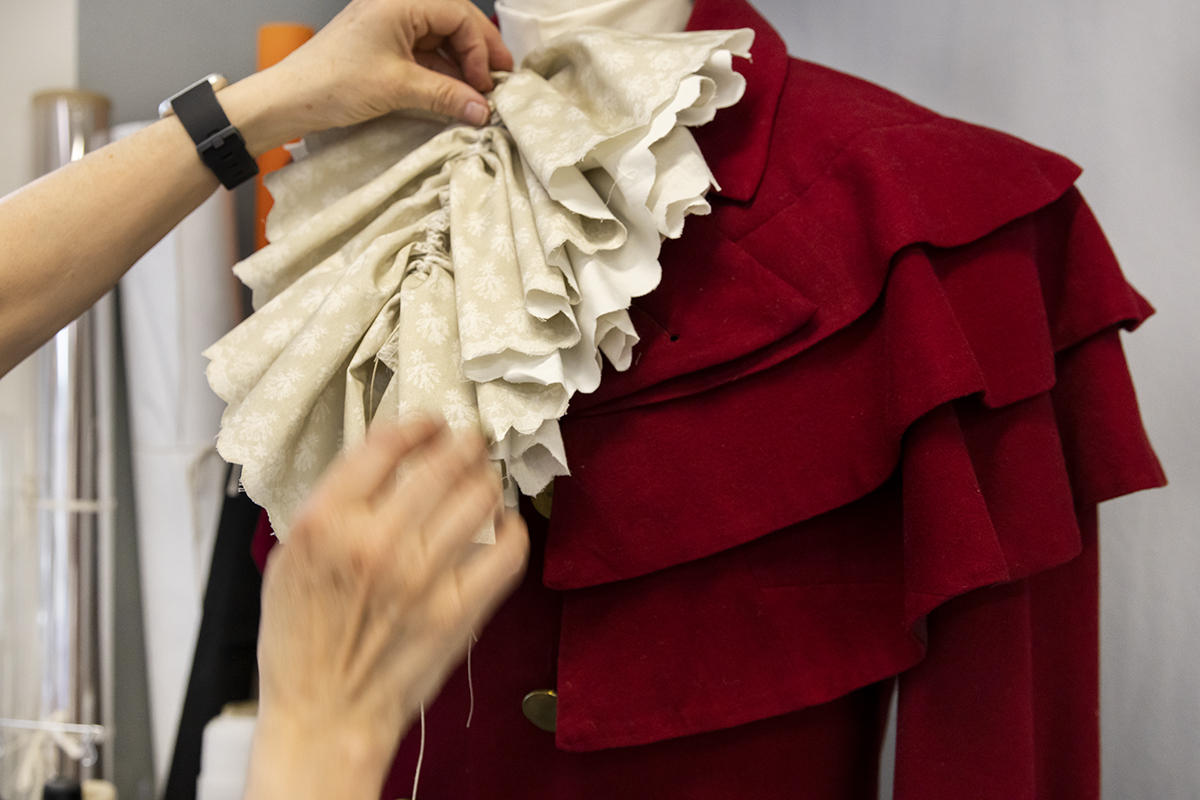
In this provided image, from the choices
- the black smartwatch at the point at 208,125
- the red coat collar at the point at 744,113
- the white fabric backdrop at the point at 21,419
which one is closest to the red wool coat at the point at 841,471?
the red coat collar at the point at 744,113

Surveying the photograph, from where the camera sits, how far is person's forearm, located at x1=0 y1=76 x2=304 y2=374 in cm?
65

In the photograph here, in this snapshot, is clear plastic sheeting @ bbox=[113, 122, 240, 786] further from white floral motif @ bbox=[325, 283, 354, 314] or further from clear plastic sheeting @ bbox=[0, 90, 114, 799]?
white floral motif @ bbox=[325, 283, 354, 314]

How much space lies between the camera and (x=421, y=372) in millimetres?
514

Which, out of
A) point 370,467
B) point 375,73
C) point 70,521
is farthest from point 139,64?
point 370,467

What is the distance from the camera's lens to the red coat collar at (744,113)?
0.62 metres

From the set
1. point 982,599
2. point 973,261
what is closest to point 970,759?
point 982,599

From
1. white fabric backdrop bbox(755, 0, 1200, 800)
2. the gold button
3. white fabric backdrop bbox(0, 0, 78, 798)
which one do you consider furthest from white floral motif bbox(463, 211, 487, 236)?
white fabric backdrop bbox(0, 0, 78, 798)

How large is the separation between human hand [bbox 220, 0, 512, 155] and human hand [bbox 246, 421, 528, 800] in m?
0.35

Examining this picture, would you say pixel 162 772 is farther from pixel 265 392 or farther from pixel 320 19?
pixel 320 19

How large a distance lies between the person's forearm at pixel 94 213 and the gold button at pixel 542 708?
50 cm

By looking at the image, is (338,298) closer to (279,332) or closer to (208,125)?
(279,332)

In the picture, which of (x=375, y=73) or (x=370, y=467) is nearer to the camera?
(x=370, y=467)

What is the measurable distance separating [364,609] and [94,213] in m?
0.49

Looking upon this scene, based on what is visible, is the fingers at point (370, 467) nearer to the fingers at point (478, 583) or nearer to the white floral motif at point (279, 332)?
the fingers at point (478, 583)
